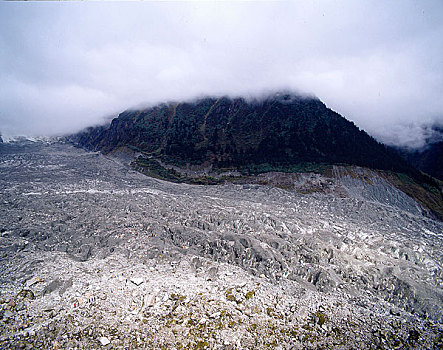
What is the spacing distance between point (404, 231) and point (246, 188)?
27374mm

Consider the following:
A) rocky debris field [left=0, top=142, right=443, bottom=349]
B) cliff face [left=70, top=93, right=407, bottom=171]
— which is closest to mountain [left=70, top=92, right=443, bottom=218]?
cliff face [left=70, top=93, right=407, bottom=171]

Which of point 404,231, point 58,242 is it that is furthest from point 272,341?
point 404,231

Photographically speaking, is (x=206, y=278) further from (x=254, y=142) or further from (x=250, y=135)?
(x=250, y=135)

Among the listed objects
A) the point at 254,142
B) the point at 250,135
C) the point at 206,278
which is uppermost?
the point at 250,135

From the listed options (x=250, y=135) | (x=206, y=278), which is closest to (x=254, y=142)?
(x=250, y=135)

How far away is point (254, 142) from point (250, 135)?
463 centimetres

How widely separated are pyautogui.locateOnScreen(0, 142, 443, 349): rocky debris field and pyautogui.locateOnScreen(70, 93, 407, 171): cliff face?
37.7m

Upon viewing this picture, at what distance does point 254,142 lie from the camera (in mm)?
76188

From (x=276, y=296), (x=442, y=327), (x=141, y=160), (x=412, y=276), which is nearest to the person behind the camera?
(x=442, y=327)

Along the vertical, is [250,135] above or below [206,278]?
above

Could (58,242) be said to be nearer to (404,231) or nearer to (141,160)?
(404,231)

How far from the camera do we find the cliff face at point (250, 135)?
66.0 metres

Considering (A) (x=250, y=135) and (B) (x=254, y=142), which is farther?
(A) (x=250, y=135)

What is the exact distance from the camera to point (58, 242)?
1980 cm
